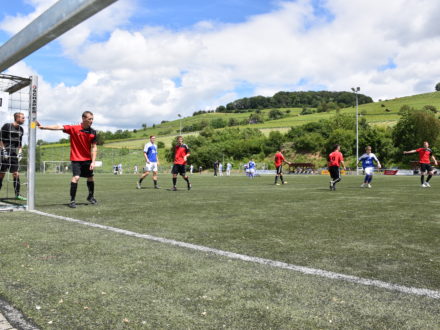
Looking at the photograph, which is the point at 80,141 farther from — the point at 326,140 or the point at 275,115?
the point at 275,115

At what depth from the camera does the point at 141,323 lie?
7.32 ft

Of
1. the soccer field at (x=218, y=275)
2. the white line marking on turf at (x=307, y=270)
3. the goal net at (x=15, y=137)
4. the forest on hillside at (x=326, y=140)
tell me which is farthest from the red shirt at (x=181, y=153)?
the forest on hillside at (x=326, y=140)

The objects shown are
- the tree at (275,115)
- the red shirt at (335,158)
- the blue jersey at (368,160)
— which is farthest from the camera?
the tree at (275,115)

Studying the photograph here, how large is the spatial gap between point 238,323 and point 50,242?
9.51 ft

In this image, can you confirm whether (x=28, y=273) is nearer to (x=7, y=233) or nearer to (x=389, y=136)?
(x=7, y=233)

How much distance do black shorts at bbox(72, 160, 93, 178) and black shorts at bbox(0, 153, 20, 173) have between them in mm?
2005

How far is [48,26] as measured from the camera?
418 centimetres

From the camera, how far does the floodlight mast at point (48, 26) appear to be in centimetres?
361

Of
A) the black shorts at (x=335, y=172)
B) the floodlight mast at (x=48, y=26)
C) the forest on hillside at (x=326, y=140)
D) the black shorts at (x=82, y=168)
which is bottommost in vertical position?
the black shorts at (x=335, y=172)

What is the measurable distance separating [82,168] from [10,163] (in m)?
2.21

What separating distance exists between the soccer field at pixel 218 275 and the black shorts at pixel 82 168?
7.92 ft

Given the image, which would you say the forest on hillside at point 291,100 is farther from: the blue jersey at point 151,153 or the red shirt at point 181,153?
the red shirt at point 181,153

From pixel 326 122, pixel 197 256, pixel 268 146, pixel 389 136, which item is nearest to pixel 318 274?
pixel 197 256

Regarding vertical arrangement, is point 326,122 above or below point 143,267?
above
